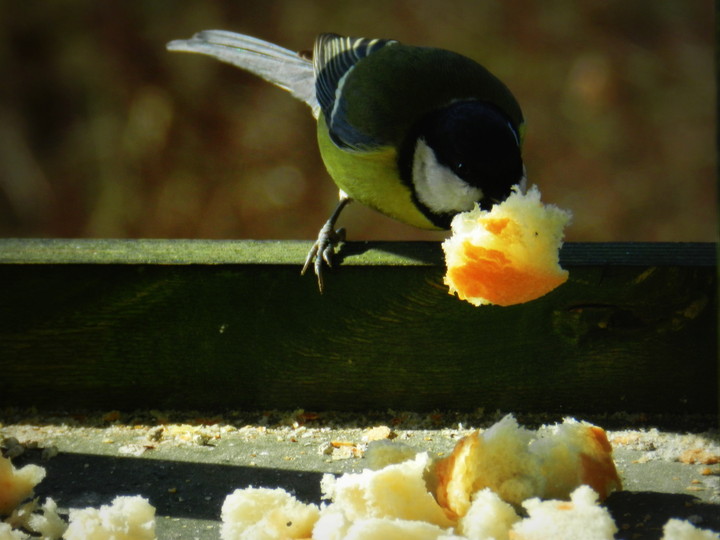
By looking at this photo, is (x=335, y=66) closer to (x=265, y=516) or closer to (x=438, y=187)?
(x=438, y=187)

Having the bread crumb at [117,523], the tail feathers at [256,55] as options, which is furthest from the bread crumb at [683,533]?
the tail feathers at [256,55]

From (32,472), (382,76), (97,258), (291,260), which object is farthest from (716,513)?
(382,76)

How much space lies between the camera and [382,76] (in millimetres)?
2189

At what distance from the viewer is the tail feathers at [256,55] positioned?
109 inches

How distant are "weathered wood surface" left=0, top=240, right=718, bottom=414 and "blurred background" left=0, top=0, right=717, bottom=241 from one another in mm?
2485

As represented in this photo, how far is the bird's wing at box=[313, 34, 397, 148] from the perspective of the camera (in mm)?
2236

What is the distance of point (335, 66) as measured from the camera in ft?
8.21

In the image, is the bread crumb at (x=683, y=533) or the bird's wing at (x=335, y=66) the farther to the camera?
the bird's wing at (x=335, y=66)

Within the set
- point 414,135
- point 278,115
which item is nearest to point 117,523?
point 414,135

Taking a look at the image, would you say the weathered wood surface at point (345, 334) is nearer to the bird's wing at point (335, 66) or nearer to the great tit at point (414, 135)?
the great tit at point (414, 135)

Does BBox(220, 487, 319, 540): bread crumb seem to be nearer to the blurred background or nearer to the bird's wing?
the bird's wing

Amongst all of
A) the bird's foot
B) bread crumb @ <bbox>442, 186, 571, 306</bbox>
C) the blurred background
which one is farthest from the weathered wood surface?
the blurred background

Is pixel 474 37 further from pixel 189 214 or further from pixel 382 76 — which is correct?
pixel 382 76

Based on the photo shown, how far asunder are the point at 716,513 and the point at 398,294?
0.60 metres
